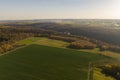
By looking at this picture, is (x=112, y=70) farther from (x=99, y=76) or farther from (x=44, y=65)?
(x=44, y=65)

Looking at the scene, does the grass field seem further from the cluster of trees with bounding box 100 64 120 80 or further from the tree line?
the tree line

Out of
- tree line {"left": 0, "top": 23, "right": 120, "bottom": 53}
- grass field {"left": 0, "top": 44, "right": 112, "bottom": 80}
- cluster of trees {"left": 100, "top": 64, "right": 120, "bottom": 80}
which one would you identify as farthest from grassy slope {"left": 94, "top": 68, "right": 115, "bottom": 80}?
tree line {"left": 0, "top": 23, "right": 120, "bottom": 53}

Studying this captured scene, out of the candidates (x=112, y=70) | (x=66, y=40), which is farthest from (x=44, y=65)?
(x=66, y=40)

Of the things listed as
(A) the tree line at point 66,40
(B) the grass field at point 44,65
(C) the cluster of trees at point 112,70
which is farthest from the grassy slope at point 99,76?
(A) the tree line at point 66,40

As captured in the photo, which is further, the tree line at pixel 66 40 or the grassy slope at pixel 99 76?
the tree line at pixel 66 40

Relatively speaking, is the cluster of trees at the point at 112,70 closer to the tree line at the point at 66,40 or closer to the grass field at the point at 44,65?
the grass field at the point at 44,65

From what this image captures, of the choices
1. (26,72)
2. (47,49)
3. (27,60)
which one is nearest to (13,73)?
(26,72)

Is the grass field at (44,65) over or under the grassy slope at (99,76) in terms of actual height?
over
